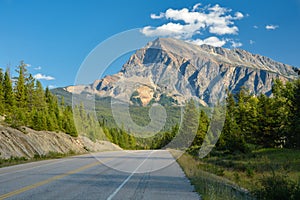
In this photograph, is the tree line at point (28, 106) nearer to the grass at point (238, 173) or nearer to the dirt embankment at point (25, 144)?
the dirt embankment at point (25, 144)

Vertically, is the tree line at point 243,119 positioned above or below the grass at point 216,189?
above

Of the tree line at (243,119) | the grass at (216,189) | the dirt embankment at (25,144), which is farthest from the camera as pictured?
the tree line at (243,119)

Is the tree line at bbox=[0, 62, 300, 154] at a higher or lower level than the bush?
higher

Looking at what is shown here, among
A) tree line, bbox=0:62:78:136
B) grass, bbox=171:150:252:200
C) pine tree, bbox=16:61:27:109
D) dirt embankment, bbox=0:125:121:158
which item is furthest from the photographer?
pine tree, bbox=16:61:27:109

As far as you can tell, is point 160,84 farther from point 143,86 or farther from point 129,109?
point 129,109

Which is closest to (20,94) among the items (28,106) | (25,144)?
(28,106)

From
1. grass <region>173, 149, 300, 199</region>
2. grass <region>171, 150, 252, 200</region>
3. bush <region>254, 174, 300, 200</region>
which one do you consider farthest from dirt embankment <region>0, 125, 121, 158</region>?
bush <region>254, 174, 300, 200</region>

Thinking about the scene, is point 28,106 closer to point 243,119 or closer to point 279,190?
point 243,119

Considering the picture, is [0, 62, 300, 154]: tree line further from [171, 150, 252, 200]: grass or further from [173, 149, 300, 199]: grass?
[171, 150, 252, 200]: grass

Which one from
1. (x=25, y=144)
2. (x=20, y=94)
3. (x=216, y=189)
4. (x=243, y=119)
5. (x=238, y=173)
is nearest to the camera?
(x=216, y=189)

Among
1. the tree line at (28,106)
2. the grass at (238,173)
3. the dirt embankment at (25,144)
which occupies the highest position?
the tree line at (28,106)

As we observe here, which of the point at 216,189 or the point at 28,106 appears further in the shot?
the point at 28,106

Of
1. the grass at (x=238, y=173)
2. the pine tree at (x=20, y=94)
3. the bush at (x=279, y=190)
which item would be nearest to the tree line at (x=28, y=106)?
the pine tree at (x=20, y=94)

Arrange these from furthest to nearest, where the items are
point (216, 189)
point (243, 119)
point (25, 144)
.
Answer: point (243, 119)
point (25, 144)
point (216, 189)
